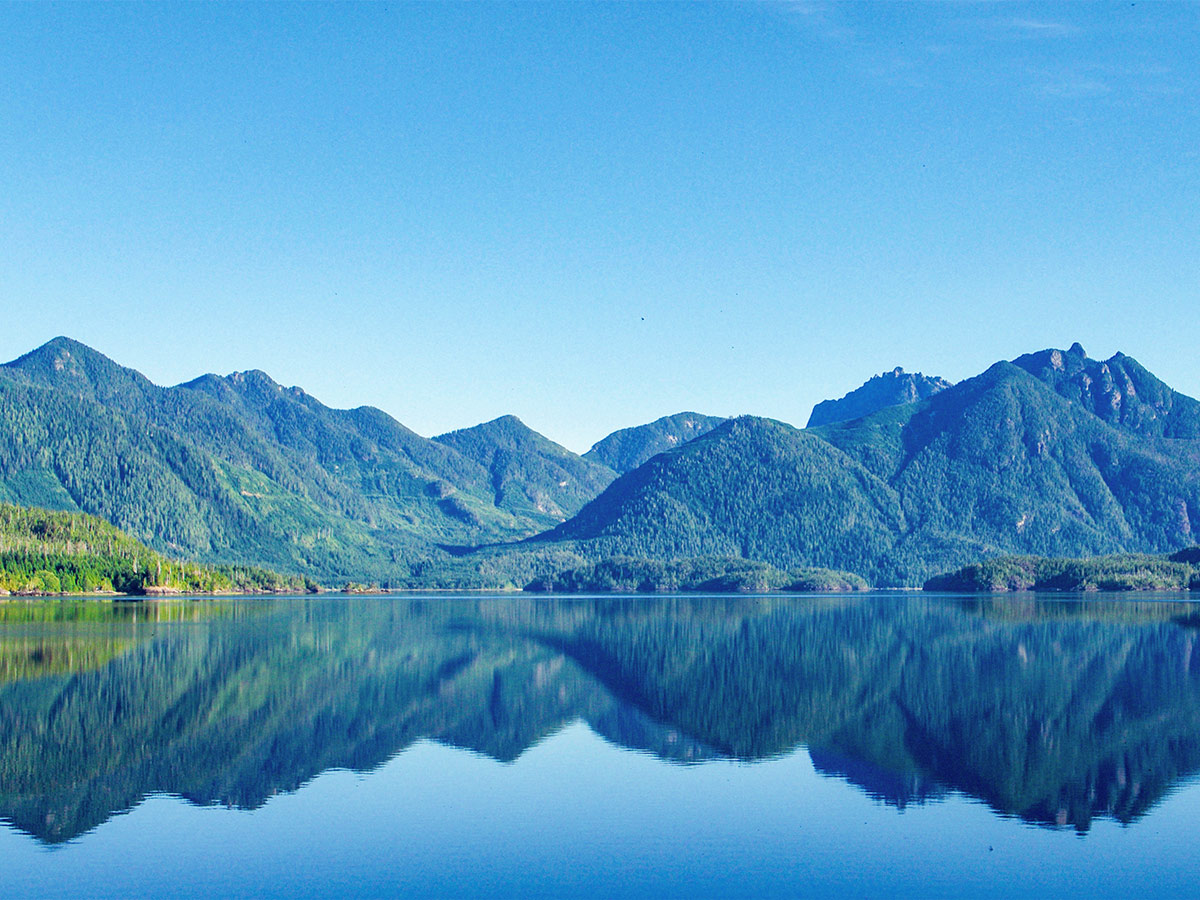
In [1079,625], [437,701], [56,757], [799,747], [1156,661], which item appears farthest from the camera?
[1079,625]

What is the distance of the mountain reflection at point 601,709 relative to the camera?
4541cm

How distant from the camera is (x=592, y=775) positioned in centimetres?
4831

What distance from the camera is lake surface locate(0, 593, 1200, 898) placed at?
34438 mm

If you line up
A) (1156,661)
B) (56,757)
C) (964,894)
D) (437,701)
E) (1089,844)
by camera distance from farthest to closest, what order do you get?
(1156,661)
(437,701)
(56,757)
(1089,844)
(964,894)

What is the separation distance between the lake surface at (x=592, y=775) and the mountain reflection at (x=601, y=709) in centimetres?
25

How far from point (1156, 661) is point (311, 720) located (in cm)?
6062

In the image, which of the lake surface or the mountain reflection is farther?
the mountain reflection

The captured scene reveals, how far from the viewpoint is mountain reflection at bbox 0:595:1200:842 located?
4541 centimetres

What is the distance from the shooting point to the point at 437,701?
68625 millimetres

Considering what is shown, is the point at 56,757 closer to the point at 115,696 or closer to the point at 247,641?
the point at 115,696

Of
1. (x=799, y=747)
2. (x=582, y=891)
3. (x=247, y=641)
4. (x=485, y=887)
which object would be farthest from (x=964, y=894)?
(x=247, y=641)

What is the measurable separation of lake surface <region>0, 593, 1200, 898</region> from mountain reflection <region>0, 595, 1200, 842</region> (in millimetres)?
245

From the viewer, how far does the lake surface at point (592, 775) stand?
34438mm

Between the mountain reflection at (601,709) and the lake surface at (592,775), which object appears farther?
the mountain reflection at (601,709)
